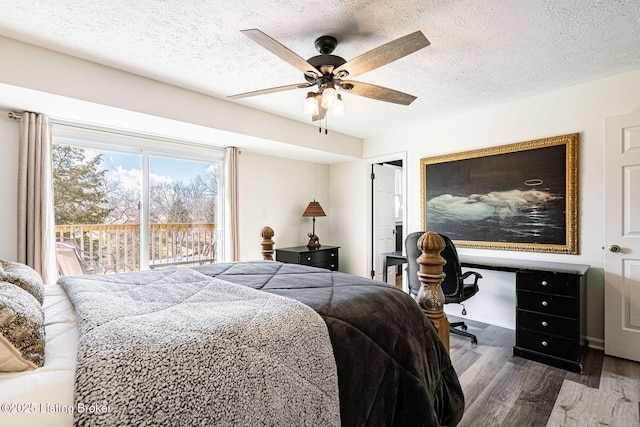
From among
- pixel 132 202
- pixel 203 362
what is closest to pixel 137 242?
pixel 132 202

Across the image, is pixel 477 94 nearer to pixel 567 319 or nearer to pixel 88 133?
pixel 567 319

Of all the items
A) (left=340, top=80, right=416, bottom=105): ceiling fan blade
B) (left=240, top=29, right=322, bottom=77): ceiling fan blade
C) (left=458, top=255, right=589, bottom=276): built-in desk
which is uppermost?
(left=240, top=29, right=322, bottom=77): ceiling fan blade

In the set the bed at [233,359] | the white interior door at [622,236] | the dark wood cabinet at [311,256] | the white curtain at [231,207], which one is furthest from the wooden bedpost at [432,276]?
the white curtain at [231,207]

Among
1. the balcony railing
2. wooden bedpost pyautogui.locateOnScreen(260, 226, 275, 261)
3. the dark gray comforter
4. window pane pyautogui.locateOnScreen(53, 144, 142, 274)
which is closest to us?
the dark gray comforter

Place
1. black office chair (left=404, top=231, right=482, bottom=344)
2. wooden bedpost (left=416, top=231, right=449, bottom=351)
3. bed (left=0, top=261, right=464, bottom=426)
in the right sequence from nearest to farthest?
bed (left=0, top=261, right=464, bottom=426), wooden bedpost (left=416, top=231, right=449, bottom=351), black office chair (left=404, top=231, right=482, bottom=344)

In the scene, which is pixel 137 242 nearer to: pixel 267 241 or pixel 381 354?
pixel 267 241

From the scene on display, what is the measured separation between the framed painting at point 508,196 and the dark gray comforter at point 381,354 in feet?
7.52

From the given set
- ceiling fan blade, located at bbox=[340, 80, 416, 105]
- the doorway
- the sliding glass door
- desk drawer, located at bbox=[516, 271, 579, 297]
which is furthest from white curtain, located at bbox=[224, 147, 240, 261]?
desk drawer, located at bbox=[516, 271, 579, 297]

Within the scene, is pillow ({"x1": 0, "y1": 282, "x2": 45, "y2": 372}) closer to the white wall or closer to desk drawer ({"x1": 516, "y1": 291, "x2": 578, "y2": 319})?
desk drawer ({"x1": 516, "y1": 291, "x2": 578, "y2": 319})

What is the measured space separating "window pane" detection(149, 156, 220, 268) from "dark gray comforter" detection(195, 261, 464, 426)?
2390 mm

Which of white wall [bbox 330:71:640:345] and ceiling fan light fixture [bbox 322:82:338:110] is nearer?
ceiling fan light fixture [bbox 322:82:338:110]

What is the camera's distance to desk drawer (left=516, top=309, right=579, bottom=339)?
95.0 inches

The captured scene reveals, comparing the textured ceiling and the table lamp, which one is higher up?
the textured ceiling

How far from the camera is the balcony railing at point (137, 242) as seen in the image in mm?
3047
